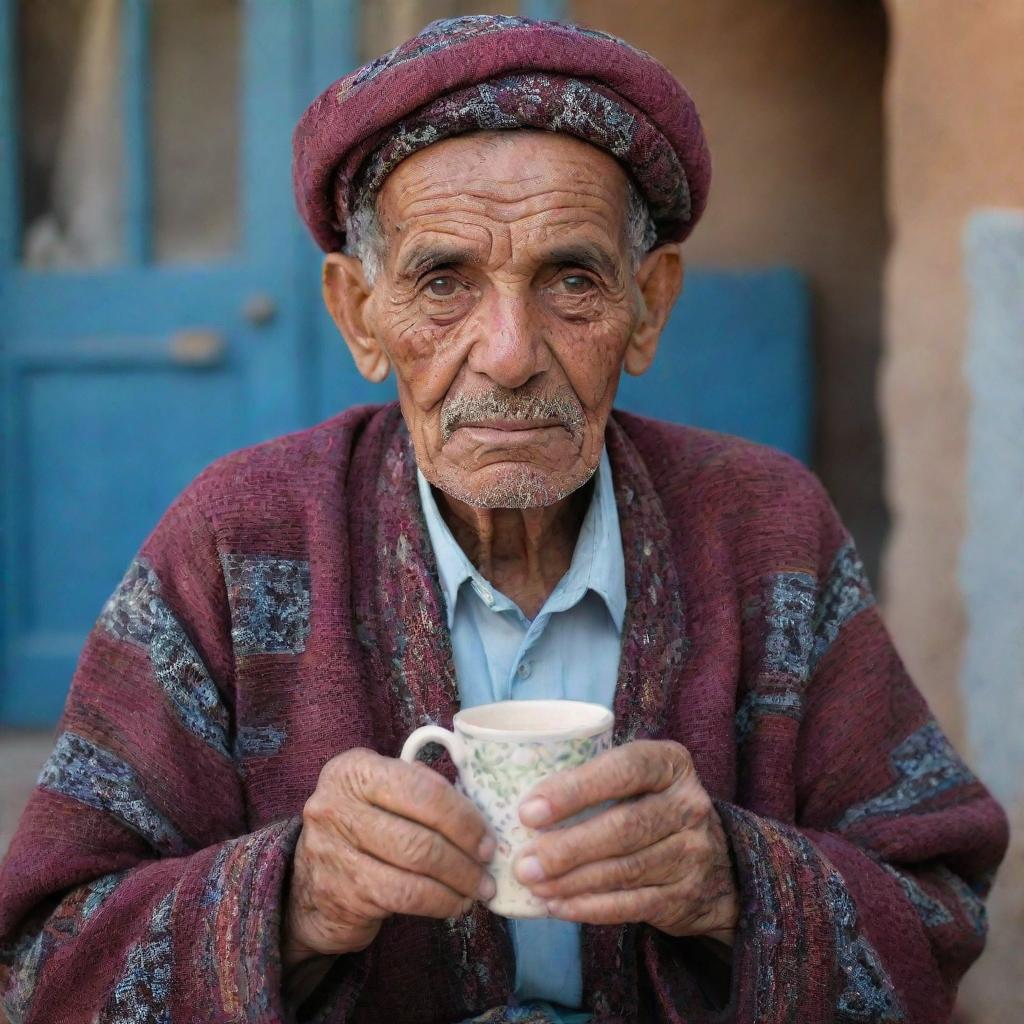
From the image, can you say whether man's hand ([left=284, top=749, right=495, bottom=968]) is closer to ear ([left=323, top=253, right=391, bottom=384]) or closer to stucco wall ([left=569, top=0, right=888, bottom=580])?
ear ([left=323, top=253, right=391, bottom=384])

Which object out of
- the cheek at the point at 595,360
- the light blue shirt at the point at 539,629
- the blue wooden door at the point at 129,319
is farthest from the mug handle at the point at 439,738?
the blue wooden door at the point at 129,319

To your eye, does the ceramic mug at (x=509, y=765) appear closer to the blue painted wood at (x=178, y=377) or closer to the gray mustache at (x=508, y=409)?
the gray mustache at (x=508, y=409)

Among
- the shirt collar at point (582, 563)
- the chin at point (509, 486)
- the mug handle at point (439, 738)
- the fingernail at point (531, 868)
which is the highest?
the chin at point (509, 486)

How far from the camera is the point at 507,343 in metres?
1.86

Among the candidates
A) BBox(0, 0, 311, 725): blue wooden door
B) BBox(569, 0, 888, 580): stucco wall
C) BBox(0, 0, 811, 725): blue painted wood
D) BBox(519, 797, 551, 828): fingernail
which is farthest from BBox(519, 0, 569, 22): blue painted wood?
BBox(519, 797, 551, 828): fingernail

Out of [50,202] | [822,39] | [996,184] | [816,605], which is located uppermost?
[822,39]

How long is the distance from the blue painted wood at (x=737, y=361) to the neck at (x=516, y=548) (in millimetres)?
2200

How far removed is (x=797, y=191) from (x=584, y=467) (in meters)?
2.80

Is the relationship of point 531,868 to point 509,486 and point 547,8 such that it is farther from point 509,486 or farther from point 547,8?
point 547,8

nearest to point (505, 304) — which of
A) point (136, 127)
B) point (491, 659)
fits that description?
point (491, 659)

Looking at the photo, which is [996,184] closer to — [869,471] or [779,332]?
[779,332]

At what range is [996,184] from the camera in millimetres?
2969

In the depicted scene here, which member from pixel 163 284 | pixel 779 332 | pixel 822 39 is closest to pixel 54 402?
pixel 163 284

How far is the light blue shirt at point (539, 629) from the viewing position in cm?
198
